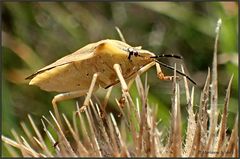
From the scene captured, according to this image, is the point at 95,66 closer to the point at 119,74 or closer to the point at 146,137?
the point at 119,74

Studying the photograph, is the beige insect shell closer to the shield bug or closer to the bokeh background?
the shield bug

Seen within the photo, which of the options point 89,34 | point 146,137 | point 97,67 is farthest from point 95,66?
point 89,34

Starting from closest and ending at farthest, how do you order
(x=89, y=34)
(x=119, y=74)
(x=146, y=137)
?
(x=146, y=137) < (x=119, y=74) < (x=89, y=34)

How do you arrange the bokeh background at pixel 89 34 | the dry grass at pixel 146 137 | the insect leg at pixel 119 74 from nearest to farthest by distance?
1. the dry grass at pixel 146 137
2. the insect leg at pixel 119 74
3. the bokeh background at pixel 89 34

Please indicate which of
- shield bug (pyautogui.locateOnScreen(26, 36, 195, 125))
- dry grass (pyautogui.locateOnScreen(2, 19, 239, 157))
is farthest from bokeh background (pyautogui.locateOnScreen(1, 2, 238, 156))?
dry grass (pyautogui.locateOnScreen(2, 19, 239, 157))

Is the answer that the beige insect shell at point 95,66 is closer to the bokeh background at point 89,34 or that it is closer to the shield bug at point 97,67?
the shield bug at point 97,67

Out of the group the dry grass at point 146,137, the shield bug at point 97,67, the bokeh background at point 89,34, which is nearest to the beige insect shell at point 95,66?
the shield bug at point 97,67

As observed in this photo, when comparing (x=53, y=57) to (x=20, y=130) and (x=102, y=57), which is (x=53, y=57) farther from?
(x=102, y=57)

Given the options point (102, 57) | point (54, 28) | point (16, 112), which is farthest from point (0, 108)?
point (102, 57)

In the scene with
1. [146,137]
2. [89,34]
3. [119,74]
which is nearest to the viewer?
[146,137]
